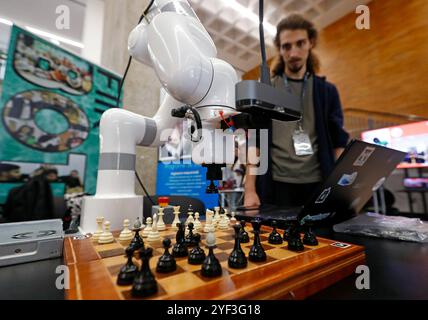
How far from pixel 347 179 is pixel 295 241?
26cm

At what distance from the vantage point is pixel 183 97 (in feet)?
1.60

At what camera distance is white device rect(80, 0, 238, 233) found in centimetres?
47

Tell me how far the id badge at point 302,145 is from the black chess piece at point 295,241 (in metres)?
0.67

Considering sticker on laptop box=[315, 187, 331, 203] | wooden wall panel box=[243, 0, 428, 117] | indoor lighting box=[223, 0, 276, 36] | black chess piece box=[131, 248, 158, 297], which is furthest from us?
indoor lighting box=[223, 0, 276, 36]

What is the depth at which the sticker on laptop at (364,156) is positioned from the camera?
1.75 ft

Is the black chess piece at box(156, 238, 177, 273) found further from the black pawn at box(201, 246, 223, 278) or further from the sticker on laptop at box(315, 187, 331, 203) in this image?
the sticker on laptop at box(315, 187, 331, 203)

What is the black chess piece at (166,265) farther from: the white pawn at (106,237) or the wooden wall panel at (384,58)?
the wooden wall panel at (384,58)

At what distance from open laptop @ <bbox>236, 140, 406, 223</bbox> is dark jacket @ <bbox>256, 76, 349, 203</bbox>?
31 cm

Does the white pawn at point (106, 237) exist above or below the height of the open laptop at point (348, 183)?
below

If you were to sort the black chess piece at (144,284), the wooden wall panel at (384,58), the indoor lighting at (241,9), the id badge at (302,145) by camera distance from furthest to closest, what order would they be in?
the indoor lighting at (241,9), the wooden wall panel at (384,58), the id badge at (302,145), the black chess piece at (144,284)

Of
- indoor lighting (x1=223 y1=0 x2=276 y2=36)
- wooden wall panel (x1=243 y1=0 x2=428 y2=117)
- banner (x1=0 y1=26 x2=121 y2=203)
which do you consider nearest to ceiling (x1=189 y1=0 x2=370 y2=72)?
indoor lighting (x1=223 y1=0 x2=276 y2=36)

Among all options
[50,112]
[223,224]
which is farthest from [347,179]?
[50,112]

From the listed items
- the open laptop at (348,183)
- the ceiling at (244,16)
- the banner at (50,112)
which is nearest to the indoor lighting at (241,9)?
the ceiling at (244,16)
